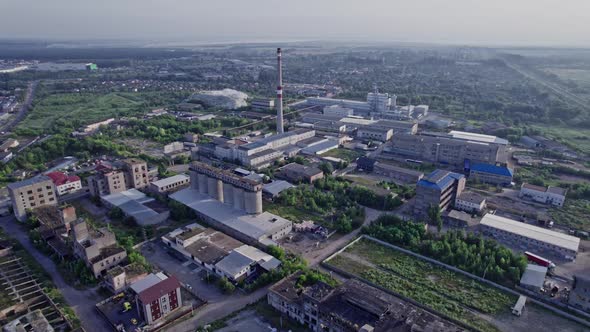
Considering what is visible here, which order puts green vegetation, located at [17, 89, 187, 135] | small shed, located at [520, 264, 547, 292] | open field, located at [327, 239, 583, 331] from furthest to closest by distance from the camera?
green vegetation, located at [17, 89, 187, 135] → small shed, located at [520, 264, 547, 292] → open field, located at [327, 239, 583, 331]

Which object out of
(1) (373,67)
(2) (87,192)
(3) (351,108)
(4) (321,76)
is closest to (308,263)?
(2) (87,192)

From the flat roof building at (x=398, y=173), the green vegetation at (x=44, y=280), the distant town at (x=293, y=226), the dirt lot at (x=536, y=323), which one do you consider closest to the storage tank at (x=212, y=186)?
the distant town at (x=293, y=226)

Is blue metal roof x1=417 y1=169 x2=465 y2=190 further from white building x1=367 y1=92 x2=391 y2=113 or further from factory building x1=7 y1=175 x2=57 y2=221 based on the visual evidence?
white building x1=367 y1=92 x2=391 y2=113

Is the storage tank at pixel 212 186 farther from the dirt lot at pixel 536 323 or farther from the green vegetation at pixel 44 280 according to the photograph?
the dirt lot at pixel 536 323

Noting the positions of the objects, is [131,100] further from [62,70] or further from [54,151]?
[62,70]

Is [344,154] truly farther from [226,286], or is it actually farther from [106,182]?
[226,286]

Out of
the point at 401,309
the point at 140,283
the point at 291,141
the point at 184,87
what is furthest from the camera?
the point at 184,87

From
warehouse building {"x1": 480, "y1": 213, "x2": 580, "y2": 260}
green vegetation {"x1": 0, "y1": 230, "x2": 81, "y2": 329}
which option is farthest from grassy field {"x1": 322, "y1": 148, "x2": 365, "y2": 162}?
green vegetation {"x1": 0, "y1": 230, "x2": 81, "y2": 329}
